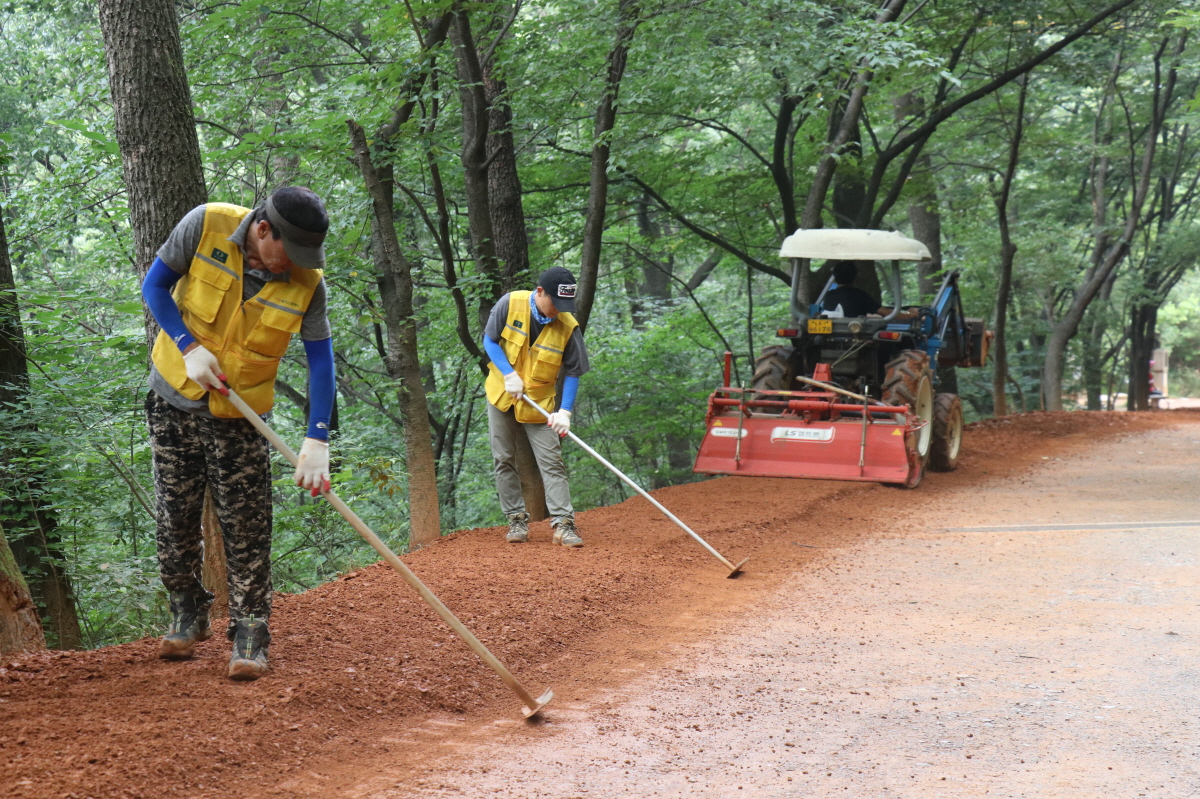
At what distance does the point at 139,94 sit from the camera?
4840 mm

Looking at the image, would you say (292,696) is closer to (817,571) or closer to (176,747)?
(176,747)

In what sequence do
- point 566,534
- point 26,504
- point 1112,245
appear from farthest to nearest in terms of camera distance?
point 1112,245
point 566,534
point 26,504

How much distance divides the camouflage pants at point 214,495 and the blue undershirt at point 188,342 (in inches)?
10.1

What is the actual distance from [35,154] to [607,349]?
8.37 metres

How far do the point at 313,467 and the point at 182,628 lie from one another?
916 millimetres

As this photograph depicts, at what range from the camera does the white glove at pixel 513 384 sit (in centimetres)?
639

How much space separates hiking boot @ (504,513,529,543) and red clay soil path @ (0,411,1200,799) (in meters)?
0.17

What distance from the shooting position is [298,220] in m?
3.57

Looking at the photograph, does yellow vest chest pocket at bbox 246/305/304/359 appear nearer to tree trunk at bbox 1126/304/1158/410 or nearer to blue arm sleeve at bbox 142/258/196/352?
blue arm sleeve at bbox 142/258/196/352

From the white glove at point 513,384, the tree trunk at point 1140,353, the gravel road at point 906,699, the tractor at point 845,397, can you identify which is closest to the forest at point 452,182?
the white glove at point 513,384

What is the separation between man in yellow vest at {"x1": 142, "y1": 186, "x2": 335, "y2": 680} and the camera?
11.9ft

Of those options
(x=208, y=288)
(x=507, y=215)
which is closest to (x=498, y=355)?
(x=507, y=215)

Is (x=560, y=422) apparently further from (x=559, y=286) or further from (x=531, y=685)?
(x=531, y=685)

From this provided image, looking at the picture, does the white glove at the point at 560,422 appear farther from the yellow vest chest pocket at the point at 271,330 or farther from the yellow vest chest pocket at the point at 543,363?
the yellow vest chest pocket at the point at 271,330
